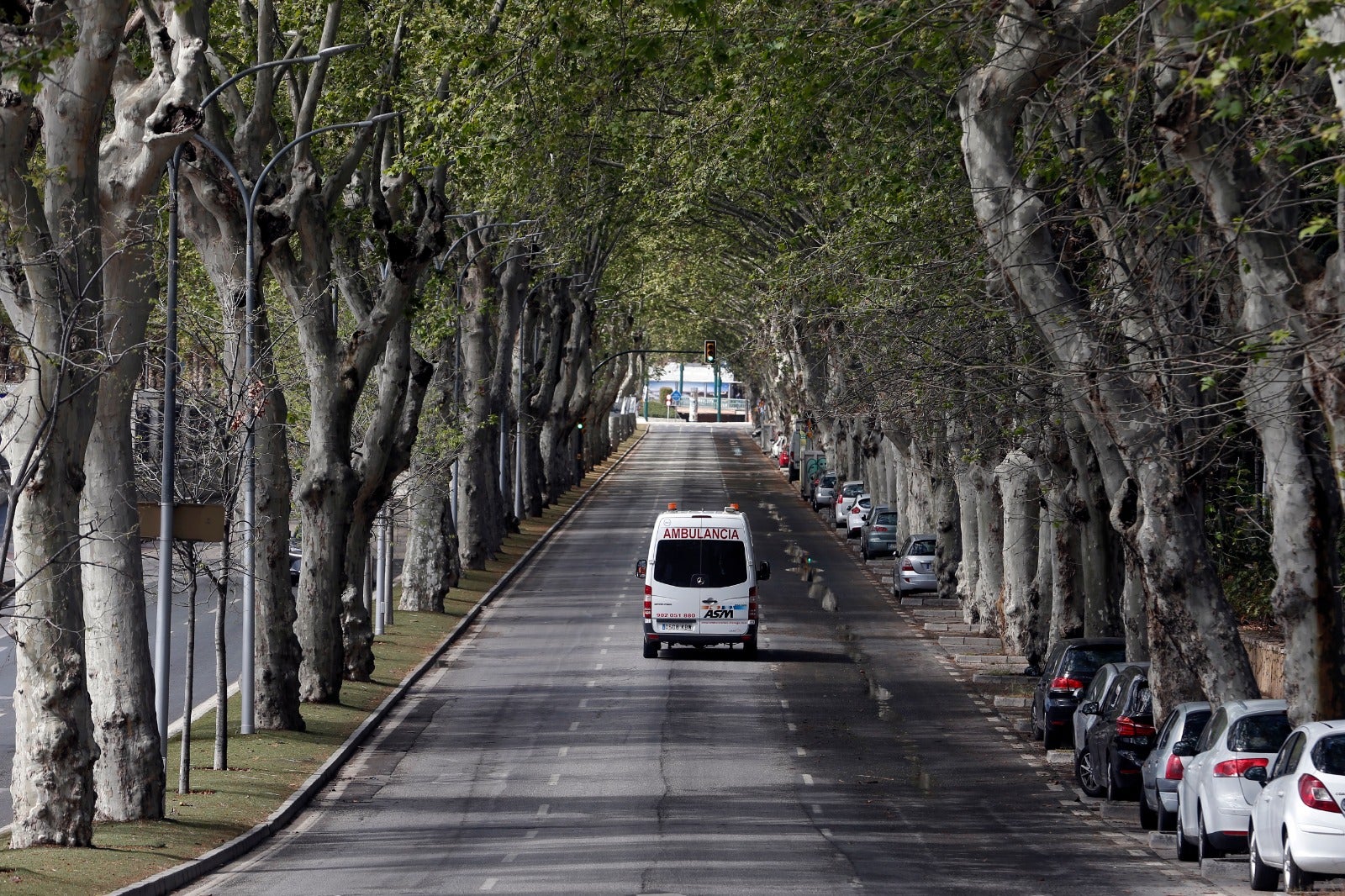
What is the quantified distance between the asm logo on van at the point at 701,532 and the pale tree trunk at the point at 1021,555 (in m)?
5.07

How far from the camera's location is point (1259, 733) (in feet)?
52.4

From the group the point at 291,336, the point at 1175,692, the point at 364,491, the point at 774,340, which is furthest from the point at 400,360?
the point at 774,340

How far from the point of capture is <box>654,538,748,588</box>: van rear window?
113 ft

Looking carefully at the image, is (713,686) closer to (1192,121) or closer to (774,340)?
(1192,121)

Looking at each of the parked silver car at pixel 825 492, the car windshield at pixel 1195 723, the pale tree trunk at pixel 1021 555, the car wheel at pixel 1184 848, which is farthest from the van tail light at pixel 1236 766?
the parked silver car at pixel 825 492

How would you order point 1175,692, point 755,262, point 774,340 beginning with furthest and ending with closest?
point 774,340, point 755,262, point 1175,692

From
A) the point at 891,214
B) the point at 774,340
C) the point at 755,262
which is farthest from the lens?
the point at 774,340

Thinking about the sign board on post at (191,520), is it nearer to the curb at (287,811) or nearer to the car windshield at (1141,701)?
the curb at (287,811)

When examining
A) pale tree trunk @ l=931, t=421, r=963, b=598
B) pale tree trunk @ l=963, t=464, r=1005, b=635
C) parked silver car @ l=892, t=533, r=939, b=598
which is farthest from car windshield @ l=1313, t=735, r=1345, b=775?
parked silver car @ l=892, t=533, r=939, b=598

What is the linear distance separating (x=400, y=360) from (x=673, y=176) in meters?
7.93

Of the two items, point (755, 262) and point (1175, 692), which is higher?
point (755, 262)

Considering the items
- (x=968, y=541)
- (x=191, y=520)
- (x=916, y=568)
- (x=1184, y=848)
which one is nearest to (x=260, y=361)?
(x=191, y=520)

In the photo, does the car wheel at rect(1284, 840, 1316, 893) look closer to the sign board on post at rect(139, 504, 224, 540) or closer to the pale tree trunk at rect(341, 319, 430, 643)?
the sign board on post at rect(139, 504, 224, 540)

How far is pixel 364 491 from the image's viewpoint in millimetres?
29609
